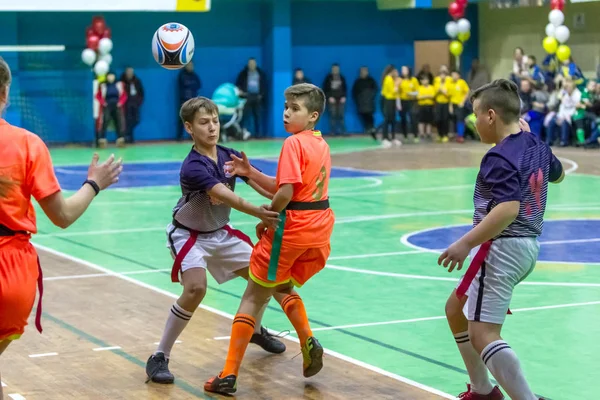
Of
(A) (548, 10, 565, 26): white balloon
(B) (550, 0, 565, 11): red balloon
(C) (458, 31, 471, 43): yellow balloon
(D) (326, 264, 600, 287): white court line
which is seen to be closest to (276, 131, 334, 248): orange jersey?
(D) (326, 264, 600, 287): white court line

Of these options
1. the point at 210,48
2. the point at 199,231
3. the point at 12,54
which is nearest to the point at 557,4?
the point at 210,48

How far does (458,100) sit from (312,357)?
23.8m

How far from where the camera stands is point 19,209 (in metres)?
5.03

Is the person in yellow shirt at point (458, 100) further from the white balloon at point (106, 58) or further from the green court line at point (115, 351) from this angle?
the green court line at point (115, 351)

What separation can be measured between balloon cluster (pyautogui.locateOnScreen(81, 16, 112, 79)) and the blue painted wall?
1486mm

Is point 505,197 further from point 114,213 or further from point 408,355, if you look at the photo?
point 114,213

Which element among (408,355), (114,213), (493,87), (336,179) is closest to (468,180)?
(336,179)

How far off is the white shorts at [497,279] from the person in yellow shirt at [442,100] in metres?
24.6

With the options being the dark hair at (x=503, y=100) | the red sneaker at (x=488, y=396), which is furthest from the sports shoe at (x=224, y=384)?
the dark hair at (x=503, y=100)

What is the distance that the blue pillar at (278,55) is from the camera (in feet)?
108

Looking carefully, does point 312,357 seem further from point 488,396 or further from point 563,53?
point 563,53

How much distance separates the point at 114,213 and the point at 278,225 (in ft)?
32.4

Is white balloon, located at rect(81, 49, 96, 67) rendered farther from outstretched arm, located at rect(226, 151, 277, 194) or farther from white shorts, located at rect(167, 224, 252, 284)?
outstretched arm, located at rect(226, 151, 277, 194)

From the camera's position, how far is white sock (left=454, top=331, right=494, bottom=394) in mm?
6180
